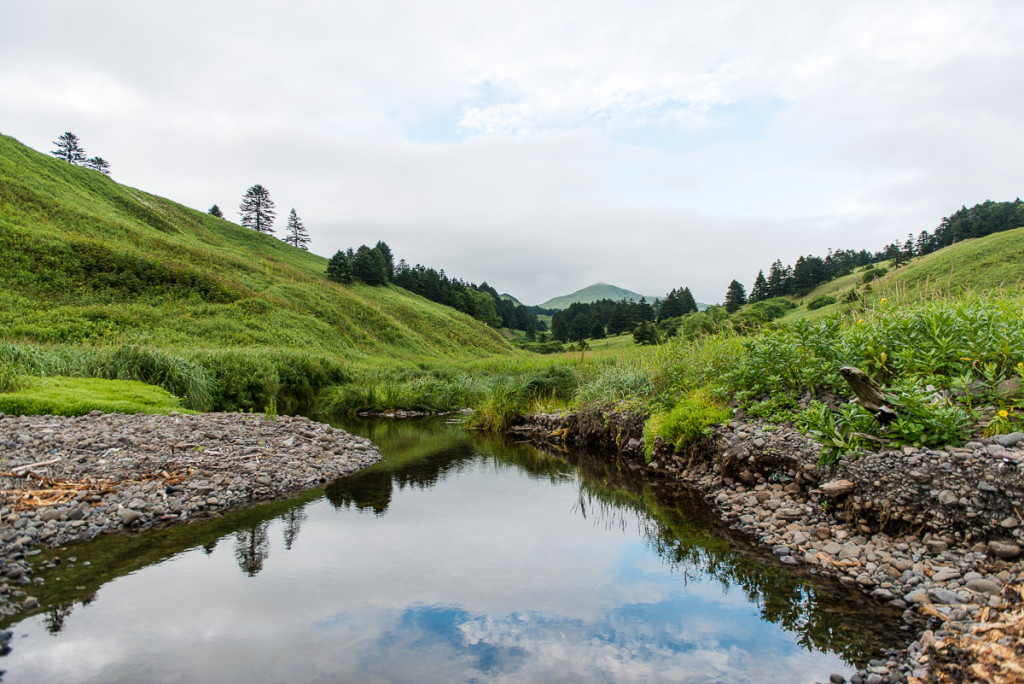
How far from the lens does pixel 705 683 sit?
14.6ft

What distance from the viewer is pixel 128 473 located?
28.6 feet

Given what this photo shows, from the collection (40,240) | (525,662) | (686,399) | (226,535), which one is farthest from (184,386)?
(40,240)

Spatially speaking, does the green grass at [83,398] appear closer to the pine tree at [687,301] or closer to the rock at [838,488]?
the rock at [838,488]

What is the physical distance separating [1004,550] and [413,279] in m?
90.1

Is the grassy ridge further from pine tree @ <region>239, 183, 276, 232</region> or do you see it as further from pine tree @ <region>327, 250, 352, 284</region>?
pine tree @ <region>239, 183, 276, 232</region>

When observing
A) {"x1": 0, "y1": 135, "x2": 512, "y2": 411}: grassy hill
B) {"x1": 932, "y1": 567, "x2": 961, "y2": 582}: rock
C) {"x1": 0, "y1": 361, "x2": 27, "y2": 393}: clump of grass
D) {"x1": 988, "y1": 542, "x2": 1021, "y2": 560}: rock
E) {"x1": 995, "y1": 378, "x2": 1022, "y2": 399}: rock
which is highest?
{"x1": 0, "y1": 135, "x2": 512, "y2": 411}: grassy hill

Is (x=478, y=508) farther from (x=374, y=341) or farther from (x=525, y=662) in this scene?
(x=374, y=341)

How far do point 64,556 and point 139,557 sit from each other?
78 centimetres

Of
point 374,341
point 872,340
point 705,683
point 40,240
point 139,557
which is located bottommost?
point 705,683

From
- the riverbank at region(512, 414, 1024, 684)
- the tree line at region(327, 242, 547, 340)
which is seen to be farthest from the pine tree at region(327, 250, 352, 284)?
the riverbank at region(512, 414, 1024, 684)

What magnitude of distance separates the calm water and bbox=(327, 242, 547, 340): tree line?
240 ft

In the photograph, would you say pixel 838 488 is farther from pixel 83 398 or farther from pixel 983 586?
pixel 83 398

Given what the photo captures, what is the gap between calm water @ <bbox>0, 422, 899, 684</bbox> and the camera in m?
4.57

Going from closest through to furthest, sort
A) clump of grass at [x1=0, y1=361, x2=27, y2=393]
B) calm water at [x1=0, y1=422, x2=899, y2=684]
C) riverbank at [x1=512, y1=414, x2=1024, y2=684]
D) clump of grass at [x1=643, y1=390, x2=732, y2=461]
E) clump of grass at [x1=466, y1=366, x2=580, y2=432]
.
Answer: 1. riverbank at [x1=512, y1=414, x2=1024, y2=684]
2. calm water at [x1=0, y1=422, x2=899, y2=684]
3. clump of grass at [x1=643, y1=390, x2=732, y2=461]
4. clump of grass at [x1=0, y1=361, x2=27, y2=393]
5. clump of grass at [x1=466, y1=366, x2=580, y2=432]
